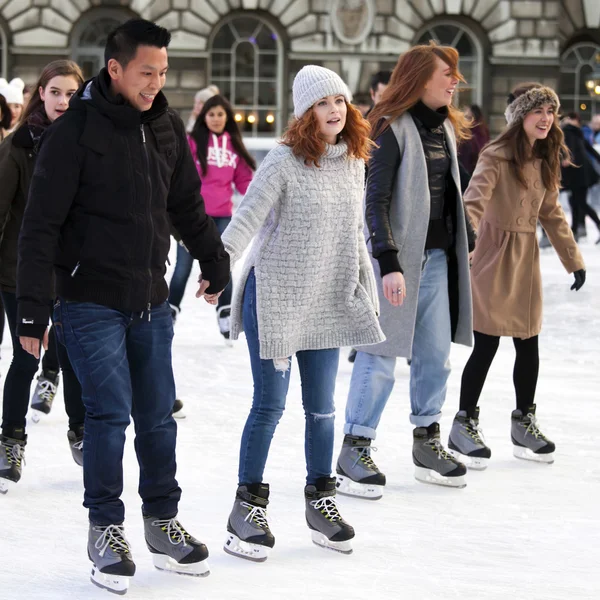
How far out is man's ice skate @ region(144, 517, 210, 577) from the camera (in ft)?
12.5

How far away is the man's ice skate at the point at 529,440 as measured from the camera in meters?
5.37

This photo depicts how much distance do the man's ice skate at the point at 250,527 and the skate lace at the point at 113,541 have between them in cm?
40

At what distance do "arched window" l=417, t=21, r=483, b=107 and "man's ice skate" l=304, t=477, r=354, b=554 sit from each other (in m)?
20.8

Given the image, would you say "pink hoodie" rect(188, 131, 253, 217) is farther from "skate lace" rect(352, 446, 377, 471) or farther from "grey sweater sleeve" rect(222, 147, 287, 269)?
"grey sweater sleeve" rect(222, 147, 287, 269)

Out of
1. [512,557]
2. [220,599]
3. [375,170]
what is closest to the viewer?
[220,599]

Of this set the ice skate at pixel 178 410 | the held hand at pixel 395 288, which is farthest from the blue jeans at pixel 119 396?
the ice skate at pixel 178 410

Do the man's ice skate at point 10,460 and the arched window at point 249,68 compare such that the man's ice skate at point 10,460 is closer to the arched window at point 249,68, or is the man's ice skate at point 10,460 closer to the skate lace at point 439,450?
the skate lace at point 439,450

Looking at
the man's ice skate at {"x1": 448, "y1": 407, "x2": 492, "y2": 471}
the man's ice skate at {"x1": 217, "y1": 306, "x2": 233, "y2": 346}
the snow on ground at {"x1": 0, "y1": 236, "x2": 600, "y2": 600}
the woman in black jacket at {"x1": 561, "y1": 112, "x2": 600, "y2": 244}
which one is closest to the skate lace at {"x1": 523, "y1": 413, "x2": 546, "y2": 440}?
the snow on ground at {"x1": 0, "y1": 236, "x2": 600, "y2": 600}

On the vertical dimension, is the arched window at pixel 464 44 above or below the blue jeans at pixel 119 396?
above

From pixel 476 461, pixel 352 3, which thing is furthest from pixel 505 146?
pixel 352 3

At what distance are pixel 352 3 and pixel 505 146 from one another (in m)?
19.1

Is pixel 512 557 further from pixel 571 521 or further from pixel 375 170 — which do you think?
pixel 375 170

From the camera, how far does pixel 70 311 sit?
145 inches

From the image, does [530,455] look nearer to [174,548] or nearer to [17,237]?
[174,548]
